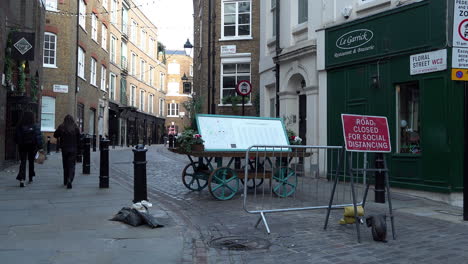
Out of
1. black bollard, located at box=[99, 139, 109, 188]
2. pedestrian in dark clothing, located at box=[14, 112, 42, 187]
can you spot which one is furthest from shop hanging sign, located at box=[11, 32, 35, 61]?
black bollard, located at box=[99, 139, 109, 188]

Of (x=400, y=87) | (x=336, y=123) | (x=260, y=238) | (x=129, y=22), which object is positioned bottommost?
(x=260, y=238)

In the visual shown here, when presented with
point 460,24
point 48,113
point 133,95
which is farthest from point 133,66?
point 460,24

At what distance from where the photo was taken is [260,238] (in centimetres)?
545

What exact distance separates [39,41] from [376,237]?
1722 centimetres

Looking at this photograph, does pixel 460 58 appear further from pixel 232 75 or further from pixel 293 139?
pixel 232 75

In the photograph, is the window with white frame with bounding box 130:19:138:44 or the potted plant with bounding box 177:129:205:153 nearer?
the potted plant with bounding box 177:129:205:153

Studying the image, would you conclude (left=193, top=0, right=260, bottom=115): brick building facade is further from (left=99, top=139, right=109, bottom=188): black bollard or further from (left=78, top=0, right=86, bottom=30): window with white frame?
(left=99, top=139, right=109, bottom=188): black bollard

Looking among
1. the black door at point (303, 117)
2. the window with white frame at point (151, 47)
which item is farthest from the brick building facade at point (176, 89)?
the black door at point (303, 117)

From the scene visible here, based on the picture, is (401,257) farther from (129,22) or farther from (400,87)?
(129,22)

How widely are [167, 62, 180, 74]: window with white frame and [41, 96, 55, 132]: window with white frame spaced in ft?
132

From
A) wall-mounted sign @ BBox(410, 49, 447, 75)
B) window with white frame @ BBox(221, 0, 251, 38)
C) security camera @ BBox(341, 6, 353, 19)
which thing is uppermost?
window with white frame @ BBox(221, 0, 251, 38)

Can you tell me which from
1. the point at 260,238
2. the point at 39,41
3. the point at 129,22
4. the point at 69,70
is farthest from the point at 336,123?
the point at 129,22

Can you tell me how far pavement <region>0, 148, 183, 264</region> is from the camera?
4487 mm

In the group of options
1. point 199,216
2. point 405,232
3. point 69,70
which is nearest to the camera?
point 405,232
